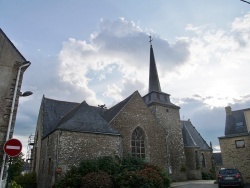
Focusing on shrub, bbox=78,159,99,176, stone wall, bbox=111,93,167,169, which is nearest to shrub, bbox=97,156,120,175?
shrub, bbox=78,159,99,176

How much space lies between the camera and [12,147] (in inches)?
275

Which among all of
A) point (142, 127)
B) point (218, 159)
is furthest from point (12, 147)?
point (218, 159)

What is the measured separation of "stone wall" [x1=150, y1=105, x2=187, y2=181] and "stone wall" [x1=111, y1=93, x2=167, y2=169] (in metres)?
2.81

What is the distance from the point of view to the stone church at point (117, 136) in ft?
49.5

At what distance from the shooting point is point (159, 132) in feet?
70.1

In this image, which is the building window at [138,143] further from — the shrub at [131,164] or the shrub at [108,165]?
the shrub at [108,165]

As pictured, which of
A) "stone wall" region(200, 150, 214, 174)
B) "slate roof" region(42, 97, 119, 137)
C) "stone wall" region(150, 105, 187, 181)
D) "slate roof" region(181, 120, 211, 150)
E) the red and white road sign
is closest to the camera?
the red and white road sign

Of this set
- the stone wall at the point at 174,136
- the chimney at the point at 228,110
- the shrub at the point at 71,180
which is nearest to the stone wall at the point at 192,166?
the stone wall at the point at 174,136

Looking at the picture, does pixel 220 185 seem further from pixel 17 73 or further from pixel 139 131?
pixel 17 73

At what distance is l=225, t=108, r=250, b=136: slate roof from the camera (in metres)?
21.1

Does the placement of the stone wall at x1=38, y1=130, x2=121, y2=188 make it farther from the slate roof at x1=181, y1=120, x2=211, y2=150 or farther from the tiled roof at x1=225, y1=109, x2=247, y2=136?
the slate roof at x1=181, y1=120, x2=211, y2=150

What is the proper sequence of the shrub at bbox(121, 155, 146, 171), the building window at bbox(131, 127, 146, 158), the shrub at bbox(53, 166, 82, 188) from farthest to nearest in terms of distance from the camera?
1. the building window at bbox(131, 127, 146, 158)
2. the shrub at bbox(121, 155, 146, 171)
3. the shrub at bbox(53, 166, 82, 188)

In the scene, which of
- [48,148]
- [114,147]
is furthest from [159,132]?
[48,148]

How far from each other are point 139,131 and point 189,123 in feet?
52.5
